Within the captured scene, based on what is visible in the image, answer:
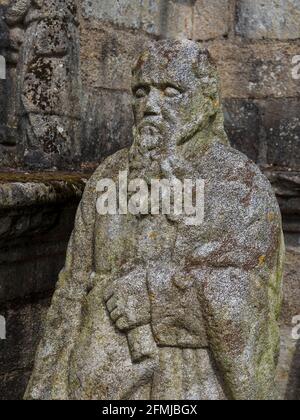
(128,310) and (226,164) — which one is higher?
(226,164)

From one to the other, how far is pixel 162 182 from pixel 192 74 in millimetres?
456

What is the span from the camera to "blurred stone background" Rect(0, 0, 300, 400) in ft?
14.6

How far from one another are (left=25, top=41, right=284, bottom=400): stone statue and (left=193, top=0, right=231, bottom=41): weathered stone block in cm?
234

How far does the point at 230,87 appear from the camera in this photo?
18.2 ft

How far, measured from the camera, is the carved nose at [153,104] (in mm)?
3291

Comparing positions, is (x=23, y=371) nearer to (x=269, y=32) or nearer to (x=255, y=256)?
(x=255, y=256)

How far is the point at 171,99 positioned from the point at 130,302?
84 centimetres

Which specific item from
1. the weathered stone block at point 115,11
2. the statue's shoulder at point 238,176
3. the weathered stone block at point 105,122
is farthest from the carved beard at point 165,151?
the weathered stone block at point 115,11

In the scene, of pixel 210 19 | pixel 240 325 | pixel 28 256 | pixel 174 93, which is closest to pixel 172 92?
pixel 174 93

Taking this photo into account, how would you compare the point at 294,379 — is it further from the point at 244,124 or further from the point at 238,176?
the point at 238,176

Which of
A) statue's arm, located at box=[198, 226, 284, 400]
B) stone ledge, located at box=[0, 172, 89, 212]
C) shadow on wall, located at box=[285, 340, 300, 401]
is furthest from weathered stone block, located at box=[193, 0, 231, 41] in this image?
statue's arm, located at box=[198, 226, 284, 400]

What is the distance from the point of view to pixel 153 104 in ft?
10.8

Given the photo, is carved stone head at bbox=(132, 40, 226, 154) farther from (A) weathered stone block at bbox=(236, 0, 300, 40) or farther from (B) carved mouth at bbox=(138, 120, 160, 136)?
(A) weathered stone block at bbox=(236, 0, 300, 40)
